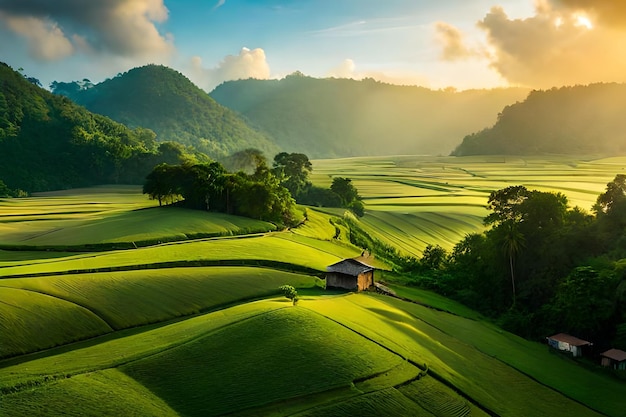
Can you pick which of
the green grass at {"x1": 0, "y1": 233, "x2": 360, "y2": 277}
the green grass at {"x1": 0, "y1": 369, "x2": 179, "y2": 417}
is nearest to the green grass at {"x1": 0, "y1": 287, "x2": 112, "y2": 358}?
the green grass at {"x1": 0, "y1": 369, "x2": 179, "y2": 417}

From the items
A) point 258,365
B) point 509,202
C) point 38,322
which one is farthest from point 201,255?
point 509,202

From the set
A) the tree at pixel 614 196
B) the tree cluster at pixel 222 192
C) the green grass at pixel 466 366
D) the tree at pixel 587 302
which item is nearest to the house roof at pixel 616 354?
the green grass at pixel 466 366

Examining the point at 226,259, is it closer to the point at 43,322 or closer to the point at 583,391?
the point at 43,322

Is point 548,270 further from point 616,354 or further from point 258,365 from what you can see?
point 258,365

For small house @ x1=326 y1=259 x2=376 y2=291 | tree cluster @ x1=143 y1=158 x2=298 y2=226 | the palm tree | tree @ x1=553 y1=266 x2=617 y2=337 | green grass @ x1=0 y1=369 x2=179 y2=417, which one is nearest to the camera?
green grass @ x1=0 y1=369 x2=179 y2=417

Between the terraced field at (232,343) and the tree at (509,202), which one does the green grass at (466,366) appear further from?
the tree at (509,202)

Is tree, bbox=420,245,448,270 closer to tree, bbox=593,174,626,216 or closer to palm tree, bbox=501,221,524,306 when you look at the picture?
palm tree, bbox=501,221,524,306

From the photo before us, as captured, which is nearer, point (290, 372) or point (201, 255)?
point (290, 372)
